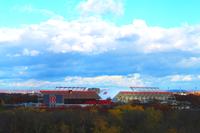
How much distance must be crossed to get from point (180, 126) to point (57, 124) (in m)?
16.1

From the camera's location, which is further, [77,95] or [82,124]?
[77,95]

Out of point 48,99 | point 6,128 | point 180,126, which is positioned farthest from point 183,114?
point 48,99

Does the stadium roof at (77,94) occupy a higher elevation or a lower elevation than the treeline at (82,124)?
higher

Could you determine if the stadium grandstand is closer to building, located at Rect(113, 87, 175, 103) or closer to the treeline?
building, located at Rect(113, 87, 175, 103)

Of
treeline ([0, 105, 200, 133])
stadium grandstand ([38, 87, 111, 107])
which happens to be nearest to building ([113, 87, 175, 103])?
stadium grandstand ([38, 87, 111, 107])

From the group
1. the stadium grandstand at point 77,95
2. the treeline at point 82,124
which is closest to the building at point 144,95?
the stadium grandstand at point 77,95

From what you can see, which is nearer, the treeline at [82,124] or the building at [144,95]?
the treeline at [82,124]

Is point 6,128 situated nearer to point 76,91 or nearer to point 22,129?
point 22,129

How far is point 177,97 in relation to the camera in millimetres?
175250

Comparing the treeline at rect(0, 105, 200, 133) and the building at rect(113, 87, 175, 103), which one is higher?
the building at rect(113, 87, 175, 103)

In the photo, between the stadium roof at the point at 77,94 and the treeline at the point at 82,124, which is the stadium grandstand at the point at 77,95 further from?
the treeline at the point at 82,124

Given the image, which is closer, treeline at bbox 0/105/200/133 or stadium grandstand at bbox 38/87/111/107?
treeline at bbox 0/105/200/133

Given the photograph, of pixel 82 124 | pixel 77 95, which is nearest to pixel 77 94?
pixel 77 95

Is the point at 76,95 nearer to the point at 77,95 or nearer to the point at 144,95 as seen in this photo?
the point at 77,95
